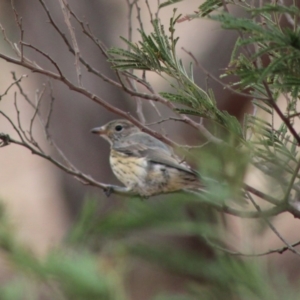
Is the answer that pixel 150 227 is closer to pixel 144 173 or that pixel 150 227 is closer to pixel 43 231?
pixel 144 173

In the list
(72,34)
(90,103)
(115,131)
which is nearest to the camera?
(72,34)

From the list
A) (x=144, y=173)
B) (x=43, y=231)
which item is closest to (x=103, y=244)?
(x=144, y=173)

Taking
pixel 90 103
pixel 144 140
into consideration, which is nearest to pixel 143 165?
pixel 144 140

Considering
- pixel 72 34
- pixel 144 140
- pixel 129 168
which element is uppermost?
pixel 144 140

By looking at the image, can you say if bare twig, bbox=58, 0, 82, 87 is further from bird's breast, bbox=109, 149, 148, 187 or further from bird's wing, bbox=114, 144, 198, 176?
bird's breast, bbox=109, 149, 148, 187

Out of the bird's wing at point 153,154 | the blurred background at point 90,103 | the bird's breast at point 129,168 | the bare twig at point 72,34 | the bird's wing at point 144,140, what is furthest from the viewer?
the blurred background at point 90,103

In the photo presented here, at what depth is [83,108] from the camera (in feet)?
21.6

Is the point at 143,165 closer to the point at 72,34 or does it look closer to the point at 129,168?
the point at 129,168

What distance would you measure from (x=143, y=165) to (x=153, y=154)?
11 centimetres

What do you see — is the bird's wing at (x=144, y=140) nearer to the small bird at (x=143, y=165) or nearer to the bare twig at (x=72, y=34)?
the small bird at (x=143, y=165)

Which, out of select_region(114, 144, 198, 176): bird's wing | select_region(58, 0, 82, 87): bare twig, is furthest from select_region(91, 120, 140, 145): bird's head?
select_region(58, 0, 82, 87): bare twig

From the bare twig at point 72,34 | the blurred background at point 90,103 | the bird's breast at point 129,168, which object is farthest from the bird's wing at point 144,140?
the bare twig at point 72,34

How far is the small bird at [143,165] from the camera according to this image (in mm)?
3928

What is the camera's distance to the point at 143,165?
4.55 m
